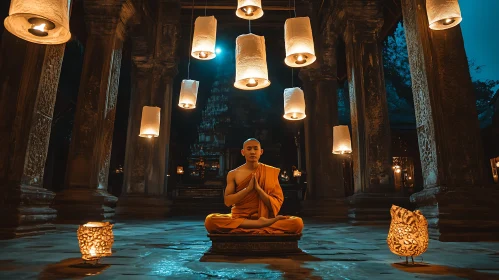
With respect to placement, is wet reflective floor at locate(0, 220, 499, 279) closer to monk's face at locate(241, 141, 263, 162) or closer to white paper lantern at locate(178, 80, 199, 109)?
monk's face at locate(241, 141, 263, 162)

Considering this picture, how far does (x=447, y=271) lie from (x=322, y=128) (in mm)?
8077

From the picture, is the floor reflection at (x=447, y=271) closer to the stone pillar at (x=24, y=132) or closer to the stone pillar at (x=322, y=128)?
the stone pillar at (x=24, y=132)

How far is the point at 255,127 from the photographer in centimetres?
2327

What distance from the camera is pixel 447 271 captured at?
248 cm

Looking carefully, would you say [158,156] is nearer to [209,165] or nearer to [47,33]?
[47,33]

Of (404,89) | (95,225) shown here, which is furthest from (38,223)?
(404,89)

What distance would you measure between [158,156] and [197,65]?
15054 millimetres

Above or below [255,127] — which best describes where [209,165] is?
below

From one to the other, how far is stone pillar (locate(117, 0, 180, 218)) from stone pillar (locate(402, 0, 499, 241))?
7.29 m

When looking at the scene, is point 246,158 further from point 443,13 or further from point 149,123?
point 149,123

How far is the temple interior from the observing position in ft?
9.04

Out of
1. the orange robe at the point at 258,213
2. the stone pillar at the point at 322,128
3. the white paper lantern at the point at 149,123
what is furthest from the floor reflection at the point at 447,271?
the stone pillar at the point at 322,128

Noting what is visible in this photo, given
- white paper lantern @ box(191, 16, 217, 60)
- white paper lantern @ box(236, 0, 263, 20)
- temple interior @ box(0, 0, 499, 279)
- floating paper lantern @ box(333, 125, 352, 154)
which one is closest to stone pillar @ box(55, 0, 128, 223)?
temple interior @ box(0, 0, 499, 279)

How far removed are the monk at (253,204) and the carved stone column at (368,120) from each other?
12.8 feet
